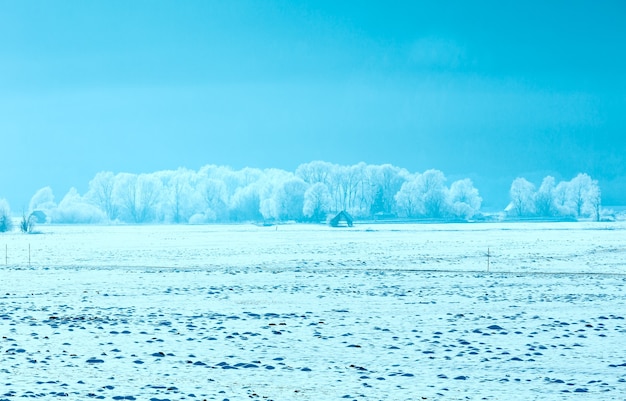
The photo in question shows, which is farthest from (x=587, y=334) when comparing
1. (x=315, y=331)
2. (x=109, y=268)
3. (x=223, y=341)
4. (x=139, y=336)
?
(x=109, y=268)

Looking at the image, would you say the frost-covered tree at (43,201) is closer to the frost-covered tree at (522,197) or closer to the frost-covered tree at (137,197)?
the frost-covered tree at (137,197)

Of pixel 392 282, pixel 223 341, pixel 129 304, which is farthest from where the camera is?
pixel 392 282

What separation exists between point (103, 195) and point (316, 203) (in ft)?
193

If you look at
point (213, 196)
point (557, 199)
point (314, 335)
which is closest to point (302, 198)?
point (213, 196)

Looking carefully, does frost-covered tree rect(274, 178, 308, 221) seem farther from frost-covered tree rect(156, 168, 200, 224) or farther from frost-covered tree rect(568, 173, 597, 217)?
frost-covered tree rect(568, 173, 597, 217)

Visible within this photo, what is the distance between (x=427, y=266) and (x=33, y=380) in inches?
1180

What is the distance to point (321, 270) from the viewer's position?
3878 cm

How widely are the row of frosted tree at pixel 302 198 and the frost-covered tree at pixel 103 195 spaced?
0.23 meters

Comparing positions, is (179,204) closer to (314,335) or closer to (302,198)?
(302,198)

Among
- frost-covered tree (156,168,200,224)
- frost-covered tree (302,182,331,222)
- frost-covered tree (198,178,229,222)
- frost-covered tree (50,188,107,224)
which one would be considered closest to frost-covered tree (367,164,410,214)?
frost-covered tree (302,182,331,222)

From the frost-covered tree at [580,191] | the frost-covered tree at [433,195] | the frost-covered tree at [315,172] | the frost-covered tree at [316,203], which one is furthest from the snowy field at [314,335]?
the frost-covered tree at [580,191]

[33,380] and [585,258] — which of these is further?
[585,258]

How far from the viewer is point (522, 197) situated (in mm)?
180625

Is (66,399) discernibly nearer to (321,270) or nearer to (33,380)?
(33,380)
